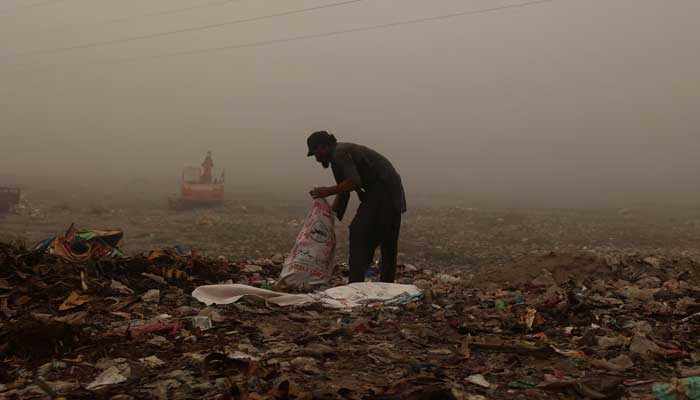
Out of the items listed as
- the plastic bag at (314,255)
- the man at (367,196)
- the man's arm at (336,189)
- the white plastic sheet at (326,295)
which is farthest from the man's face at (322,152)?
the white plastic sheet at (326,295)

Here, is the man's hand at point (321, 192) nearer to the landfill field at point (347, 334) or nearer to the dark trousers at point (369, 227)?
the dark trousers at point (369, 227)

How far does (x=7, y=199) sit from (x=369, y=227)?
18916mm

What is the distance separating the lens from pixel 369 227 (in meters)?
5.82

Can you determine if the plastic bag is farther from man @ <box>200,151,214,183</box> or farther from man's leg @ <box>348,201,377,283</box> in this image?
man @ <box>200,151,214,183</box>

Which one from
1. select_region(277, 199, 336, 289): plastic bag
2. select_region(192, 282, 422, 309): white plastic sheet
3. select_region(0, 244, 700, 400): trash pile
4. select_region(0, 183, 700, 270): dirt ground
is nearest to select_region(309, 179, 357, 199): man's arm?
select_region(277, 199, 336, 289): plastic bag

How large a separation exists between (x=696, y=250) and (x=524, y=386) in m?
16.1

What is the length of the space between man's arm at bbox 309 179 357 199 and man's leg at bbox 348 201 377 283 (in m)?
0.29

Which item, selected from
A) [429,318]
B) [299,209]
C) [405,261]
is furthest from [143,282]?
[299,209]

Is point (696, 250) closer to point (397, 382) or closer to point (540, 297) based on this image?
point (540, 297)

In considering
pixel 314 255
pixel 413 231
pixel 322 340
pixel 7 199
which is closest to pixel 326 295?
pixel 314 255

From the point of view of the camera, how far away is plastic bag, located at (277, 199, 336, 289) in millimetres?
5875

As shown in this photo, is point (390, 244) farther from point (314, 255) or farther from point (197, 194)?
point (197, 194)

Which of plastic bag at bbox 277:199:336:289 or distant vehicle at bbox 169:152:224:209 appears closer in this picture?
plastic bag at bbox 277:199:336:289

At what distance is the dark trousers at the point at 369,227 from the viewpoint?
19.0 ft
